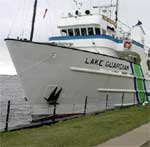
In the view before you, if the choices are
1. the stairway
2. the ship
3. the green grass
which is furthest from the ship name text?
the green grass

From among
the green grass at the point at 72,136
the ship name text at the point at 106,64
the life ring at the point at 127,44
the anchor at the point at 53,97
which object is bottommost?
the green grass at the point at 72,136

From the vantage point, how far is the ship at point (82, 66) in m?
Result: 16.2

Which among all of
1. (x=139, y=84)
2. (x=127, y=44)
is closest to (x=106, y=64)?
(x=127, y=44)

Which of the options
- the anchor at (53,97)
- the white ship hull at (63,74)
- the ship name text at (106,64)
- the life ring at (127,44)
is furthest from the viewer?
the life ring at (127,44)

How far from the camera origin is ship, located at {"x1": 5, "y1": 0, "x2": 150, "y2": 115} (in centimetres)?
1616

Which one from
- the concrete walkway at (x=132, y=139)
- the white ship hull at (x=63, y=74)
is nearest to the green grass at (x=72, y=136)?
the concrete walkway at (x=132, y=139)

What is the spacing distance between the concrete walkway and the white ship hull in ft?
21.6

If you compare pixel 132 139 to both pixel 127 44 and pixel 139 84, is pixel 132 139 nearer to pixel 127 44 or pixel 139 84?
pixel 127 44

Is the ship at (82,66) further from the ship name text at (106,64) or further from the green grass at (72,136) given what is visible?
the green grass at (72,136)

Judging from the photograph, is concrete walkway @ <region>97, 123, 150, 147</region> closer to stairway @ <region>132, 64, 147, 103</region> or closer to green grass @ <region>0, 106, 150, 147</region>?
green grass @ <region>0, 106, 150, 147</region>

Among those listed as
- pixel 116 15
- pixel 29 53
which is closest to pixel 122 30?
pixel 116 15

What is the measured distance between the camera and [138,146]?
805 centimetres

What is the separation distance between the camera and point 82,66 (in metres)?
17.4

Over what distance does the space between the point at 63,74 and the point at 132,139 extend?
8155 mm
